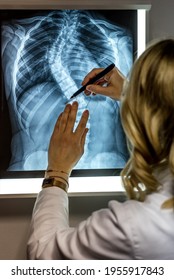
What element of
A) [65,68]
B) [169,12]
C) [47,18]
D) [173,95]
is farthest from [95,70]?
[173,95]

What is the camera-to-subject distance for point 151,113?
76 cm

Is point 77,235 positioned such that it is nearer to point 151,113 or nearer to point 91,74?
point 151,113

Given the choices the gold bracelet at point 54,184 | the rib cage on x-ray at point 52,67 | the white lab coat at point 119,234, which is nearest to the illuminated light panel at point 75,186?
the rib cage on x-ray at point 52,67

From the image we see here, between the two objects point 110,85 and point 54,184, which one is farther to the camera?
point 110,85

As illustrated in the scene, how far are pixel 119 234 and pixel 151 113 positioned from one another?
23 cm

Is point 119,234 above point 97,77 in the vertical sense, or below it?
below

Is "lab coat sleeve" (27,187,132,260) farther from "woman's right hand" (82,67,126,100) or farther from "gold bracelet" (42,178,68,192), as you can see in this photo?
"woman's right hand" (82,67,126,100)

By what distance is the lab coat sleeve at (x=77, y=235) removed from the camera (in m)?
0.74

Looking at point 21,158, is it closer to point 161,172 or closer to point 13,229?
point 13,229

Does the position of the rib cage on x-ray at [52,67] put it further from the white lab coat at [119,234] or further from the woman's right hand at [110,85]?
the white lab coat at [119,234]

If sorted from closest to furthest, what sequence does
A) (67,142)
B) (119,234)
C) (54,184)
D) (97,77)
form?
(119,234) → (54,184) → (67,142) → (97,77)

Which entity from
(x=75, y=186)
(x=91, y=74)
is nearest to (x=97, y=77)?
(x=91, y=74)

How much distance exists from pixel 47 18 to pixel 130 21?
233 millimetres

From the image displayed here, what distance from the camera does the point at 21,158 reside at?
3.84 ft
